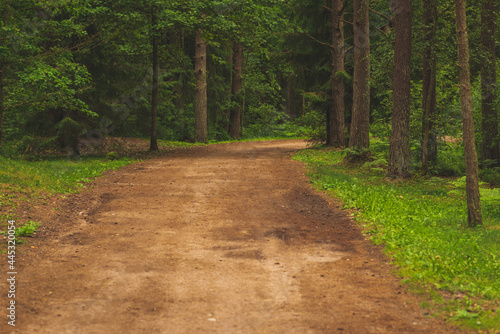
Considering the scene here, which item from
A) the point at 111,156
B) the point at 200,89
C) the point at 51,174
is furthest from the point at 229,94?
the point at 51,174

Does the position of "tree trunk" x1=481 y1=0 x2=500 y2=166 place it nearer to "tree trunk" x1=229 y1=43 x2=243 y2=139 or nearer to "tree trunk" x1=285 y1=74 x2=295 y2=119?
"tree trunk" x1=229 y1=43 x2=243 y2=139

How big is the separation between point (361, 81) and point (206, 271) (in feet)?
44.1

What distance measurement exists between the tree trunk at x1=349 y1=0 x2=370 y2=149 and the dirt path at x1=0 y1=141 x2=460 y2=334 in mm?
7258

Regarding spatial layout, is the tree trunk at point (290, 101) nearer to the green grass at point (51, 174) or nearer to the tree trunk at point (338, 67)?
the tree trunk at point (338, 67)

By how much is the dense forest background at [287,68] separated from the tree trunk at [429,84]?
0.04 m

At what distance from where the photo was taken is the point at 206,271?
6.29m

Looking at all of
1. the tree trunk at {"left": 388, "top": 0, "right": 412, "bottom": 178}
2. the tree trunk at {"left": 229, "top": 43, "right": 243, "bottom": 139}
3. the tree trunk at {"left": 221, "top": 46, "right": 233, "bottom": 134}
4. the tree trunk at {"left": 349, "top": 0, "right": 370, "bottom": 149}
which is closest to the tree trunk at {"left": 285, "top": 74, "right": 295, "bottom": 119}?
the tree trunk at {"left": 221, "top": 46, "right": 233, "bottom": 134}

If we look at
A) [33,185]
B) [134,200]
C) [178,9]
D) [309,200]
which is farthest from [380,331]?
[178,9]

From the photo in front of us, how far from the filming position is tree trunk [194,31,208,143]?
93.4ft

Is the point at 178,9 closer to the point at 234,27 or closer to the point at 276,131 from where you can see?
the point at 234,27

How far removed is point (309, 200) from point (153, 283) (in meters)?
5.97

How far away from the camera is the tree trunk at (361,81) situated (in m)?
17.6

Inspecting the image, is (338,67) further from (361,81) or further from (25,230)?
(25,230)

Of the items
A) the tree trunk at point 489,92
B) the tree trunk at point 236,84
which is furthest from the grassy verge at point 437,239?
the tree trunk at point 236,84
